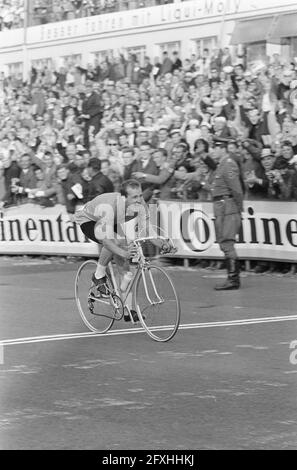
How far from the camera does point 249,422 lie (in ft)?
23.0

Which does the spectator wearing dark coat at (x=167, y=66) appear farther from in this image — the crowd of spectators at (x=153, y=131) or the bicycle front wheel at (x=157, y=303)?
the bicycle front wheel at (x=157, y=303)

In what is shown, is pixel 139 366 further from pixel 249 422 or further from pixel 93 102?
pixel 93 102

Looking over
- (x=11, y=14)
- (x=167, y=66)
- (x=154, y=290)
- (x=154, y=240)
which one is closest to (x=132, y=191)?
(x=154, y=240)

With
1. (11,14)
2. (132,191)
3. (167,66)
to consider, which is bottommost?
(132,191)

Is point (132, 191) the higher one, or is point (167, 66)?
point (167, 66)

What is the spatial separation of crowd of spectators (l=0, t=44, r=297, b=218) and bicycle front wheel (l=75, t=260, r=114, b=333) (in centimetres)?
433

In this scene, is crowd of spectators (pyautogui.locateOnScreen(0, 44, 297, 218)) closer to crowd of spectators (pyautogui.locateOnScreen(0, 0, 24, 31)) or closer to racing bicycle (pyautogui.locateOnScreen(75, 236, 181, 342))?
racing bicycle (pyautogui.locateOnScreen(75, 236, 181, 342))

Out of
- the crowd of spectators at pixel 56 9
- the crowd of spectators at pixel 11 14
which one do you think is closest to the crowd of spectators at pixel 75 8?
the crowd of spectators at pixel 56 9

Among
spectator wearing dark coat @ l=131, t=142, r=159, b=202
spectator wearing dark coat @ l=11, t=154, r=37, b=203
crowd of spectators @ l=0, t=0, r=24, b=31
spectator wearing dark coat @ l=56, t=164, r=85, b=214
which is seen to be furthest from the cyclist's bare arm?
crowd of spectators @ l=0, t=0, r=24, b=31

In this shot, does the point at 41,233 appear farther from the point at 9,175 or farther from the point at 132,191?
the point at 132,191

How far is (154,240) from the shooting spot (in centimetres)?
1049

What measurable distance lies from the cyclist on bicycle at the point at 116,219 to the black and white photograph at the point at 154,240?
0.02 m

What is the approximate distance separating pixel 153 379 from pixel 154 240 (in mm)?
2185

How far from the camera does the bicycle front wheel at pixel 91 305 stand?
36.5 ft
